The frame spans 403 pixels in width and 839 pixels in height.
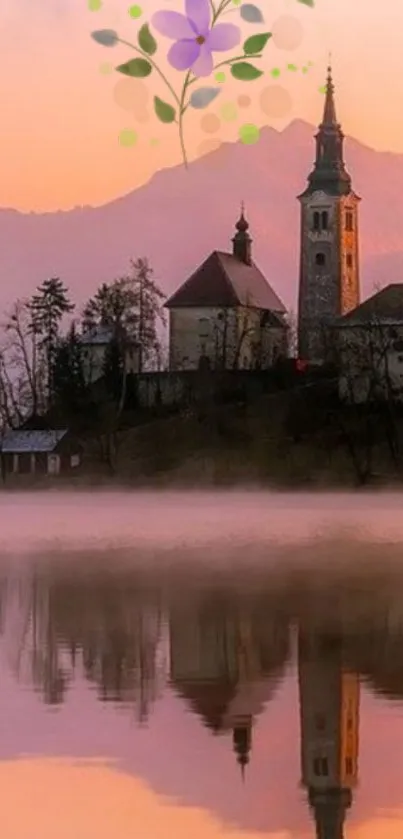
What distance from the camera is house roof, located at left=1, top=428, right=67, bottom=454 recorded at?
8300cm

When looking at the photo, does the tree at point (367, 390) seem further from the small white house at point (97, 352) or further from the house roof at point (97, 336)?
the house roof at point (97, 336)

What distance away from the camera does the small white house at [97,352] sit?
9094 cm

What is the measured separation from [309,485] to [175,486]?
18.4ft

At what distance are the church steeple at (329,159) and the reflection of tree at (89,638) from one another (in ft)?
263

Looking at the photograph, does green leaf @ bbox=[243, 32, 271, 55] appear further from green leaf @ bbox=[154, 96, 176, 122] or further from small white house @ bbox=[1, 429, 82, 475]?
small white house @ bbox=[1, 429, 82, 475]

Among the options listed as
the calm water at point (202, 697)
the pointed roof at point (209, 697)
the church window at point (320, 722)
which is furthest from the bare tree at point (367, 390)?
the church window at point (320, 722)

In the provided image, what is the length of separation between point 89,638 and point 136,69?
11.7m

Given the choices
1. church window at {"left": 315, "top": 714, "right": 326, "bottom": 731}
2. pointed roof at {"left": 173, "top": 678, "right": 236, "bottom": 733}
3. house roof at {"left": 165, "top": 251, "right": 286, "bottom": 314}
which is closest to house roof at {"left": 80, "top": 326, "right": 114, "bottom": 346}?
house roof at {"left": 165, "top": 251, "right": 286, "bottom": 314}

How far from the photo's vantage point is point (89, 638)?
2155cm

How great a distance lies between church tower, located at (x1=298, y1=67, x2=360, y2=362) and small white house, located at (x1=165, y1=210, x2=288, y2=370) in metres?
1.81

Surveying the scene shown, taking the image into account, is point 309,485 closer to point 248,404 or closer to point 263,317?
point 248,404

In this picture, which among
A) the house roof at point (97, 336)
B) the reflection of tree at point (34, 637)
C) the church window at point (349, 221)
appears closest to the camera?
the reflection of tree at point (34, 637)

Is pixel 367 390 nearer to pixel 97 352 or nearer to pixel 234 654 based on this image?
pixel 97 352

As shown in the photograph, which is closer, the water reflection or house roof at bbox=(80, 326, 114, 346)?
the water reflection
